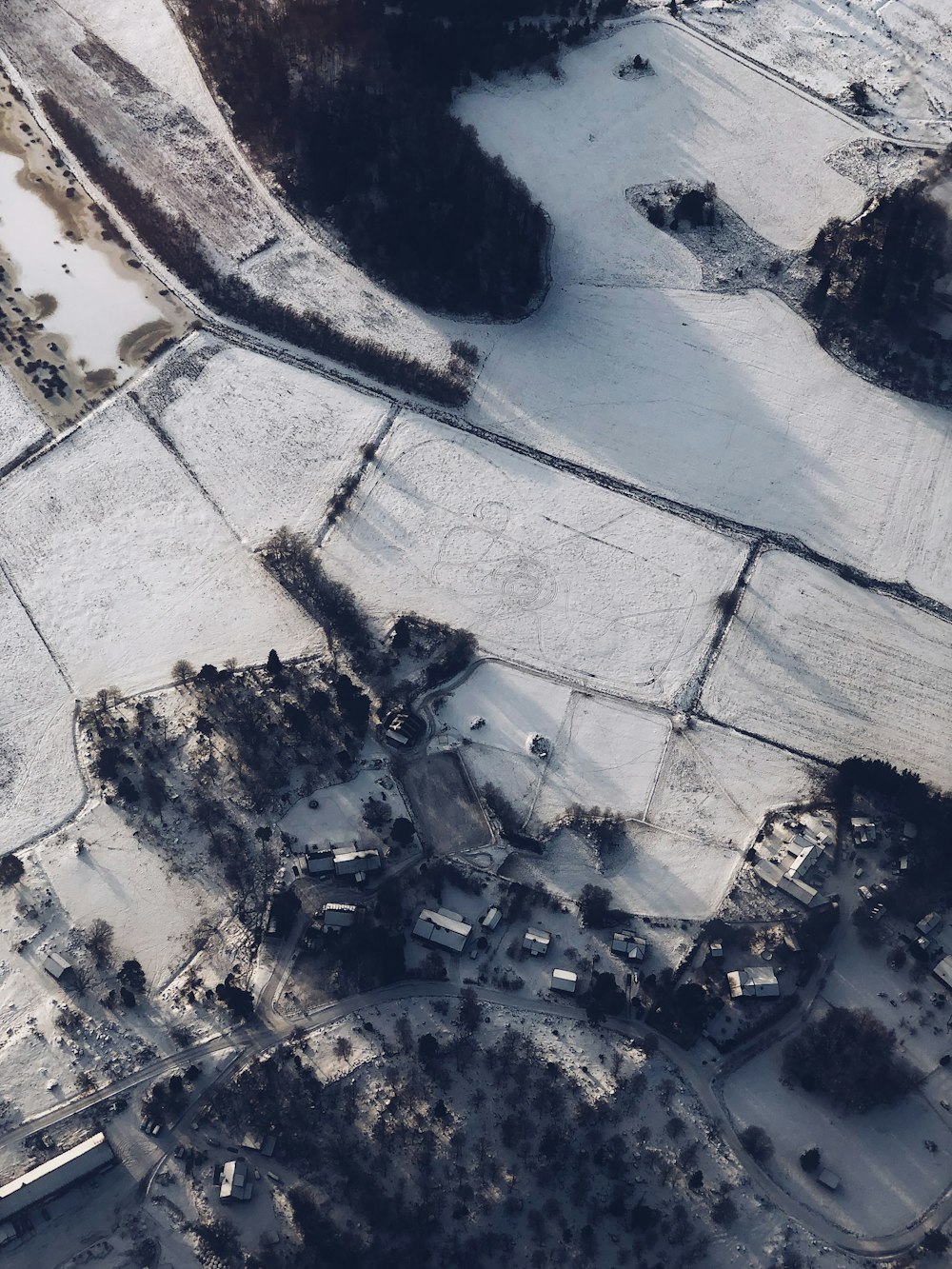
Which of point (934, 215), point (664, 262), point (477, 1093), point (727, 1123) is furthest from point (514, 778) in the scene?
point (934, 215)

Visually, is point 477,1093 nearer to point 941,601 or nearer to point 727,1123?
point 727,1123

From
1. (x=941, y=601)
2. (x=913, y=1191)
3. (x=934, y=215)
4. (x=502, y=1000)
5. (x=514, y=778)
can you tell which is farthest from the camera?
(x=934, y=215)

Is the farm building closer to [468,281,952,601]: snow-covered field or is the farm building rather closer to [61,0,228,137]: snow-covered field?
[468,281,952,601]: snow-covered field

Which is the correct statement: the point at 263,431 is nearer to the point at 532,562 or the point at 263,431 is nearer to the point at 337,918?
the point at 532,562

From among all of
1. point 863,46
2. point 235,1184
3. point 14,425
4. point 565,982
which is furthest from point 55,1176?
point 863,46

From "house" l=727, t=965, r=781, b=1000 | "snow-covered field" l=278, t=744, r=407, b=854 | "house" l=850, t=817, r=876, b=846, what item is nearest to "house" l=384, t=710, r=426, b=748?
"snow-covered field" l=278, t=744, r=407, b=854

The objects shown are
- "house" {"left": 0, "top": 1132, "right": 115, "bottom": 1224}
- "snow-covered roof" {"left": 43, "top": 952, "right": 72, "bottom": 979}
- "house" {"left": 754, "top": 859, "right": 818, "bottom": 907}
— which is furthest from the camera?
"house" {"left": 754, "top": 859, "right": 818, "bottom": 907}
